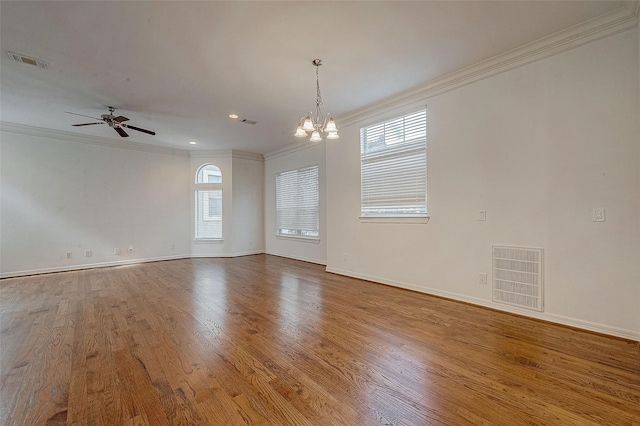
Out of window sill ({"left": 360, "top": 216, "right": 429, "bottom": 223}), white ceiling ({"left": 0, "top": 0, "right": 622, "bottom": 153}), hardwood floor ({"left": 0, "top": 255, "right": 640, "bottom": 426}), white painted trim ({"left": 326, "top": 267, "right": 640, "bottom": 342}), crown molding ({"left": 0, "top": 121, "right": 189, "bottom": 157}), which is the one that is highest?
white ceiling ({"left": 0, "top": 0, "right": 622, "bottom": 153})

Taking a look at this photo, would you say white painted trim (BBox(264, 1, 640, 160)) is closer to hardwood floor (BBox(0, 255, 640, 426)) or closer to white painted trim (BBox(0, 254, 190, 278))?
hardwood floor (BBox(0, 255, 640, 426))

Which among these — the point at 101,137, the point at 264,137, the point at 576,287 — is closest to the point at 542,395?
the point at 576,287

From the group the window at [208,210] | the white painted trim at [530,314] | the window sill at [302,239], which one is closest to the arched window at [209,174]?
the window at [208,210]

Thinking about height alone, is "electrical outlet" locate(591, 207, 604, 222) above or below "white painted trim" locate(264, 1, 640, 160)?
below

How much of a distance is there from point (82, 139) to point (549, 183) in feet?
27.1

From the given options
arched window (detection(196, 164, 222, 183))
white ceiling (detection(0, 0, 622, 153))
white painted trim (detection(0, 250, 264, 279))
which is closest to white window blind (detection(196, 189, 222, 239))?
arched window (detection(196, 164, 222, 183))

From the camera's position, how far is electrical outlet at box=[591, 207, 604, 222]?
96.8 inches

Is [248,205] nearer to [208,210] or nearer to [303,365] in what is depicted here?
[208,210]

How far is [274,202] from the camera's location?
24.6 feet

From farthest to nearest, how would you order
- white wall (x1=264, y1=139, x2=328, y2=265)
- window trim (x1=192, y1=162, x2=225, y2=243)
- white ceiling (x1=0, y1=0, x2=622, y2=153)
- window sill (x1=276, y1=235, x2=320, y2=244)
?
window trim (x1=192, y1=162, x2=225, y2=243)
window sill (x1=276, y1=235, x2=320, y2=244)
white wall (x1=264, y1=139, x2=328, y2=265)
white ceiling (x1=0, y1=0, x2=622, y2=153)

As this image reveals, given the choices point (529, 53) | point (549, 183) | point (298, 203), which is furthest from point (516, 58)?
point (298, 203)

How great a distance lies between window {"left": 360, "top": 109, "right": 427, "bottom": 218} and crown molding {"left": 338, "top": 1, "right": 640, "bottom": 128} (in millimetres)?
271

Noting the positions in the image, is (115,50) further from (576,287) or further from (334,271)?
(576,287)

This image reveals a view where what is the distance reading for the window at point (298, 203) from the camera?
246 inches
